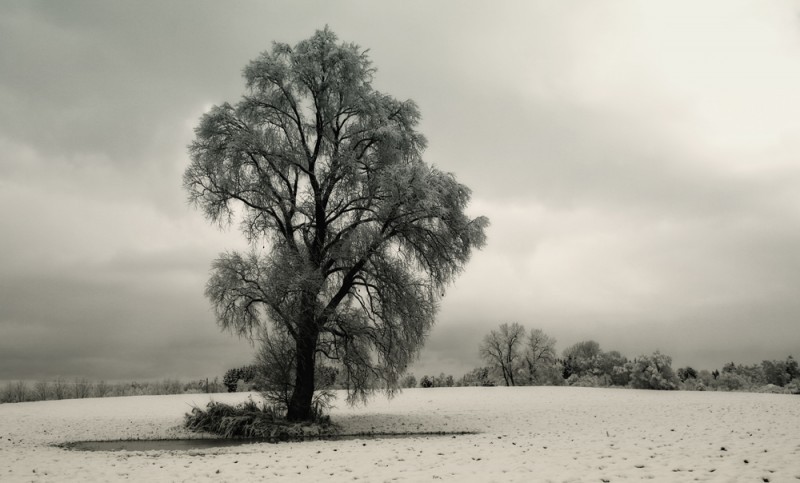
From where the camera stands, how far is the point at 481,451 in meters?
11.4

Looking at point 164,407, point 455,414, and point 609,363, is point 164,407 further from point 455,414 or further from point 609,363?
point 609,363

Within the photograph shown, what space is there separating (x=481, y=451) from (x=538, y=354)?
4631cm

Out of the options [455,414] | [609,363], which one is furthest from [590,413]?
[609,363]

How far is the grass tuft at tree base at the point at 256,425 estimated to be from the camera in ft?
54.6

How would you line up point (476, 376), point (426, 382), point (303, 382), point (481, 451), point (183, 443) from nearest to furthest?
point (481, 451), point (183, 443), point (303, 382), point (426, 382), point (476, 376)

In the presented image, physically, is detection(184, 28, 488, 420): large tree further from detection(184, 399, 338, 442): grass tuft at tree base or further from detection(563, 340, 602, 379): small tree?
detection(563, 340, 602, 379): small tree

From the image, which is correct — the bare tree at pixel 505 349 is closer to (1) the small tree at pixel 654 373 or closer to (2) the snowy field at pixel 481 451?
(1) the small tree at pixel 654 373

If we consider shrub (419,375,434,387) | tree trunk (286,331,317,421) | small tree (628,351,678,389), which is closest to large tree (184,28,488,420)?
tree trunk (286,331,317,421)

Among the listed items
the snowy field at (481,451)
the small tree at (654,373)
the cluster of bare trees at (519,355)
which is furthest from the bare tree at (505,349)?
the snowy field at (481,451)

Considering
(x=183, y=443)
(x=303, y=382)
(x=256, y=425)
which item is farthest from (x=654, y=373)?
(x=183, y=443)

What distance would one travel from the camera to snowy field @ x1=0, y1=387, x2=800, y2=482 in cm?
888

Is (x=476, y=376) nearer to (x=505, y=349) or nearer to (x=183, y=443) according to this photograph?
(x=505, y=349)

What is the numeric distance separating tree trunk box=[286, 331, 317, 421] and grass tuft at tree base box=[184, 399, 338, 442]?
42 centimetres

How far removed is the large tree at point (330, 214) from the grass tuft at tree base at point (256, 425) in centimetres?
73
